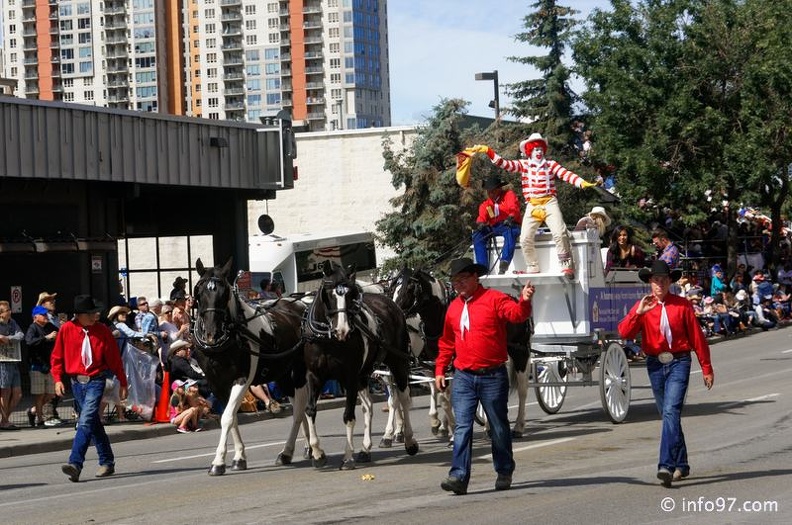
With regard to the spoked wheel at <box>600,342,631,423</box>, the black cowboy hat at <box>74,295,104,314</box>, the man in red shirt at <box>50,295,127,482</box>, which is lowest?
the spoked wheel at <box>600,342,631,423</box>

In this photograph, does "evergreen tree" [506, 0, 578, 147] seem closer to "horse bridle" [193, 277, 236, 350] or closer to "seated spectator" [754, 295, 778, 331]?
"seated spectator" [754, 295, 778, 331]

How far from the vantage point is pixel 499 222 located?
722 inches

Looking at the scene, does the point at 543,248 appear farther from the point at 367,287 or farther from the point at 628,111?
the point at 628,111

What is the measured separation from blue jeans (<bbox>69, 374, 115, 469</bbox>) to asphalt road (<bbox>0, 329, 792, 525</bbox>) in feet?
1.10

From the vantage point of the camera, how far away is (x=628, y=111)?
44.5 m

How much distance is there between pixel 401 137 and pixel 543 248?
118 ft

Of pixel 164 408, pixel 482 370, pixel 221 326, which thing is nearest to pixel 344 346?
pixel 221 326

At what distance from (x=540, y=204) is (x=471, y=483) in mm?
6208

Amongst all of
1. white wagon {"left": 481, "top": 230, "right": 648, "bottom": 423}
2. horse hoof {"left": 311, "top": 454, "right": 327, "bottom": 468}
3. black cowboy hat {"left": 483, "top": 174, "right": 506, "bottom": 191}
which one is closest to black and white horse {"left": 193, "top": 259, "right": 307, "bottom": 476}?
horse hoof {"left": 311, "top": 454, "right": 327, "bottom": 468}

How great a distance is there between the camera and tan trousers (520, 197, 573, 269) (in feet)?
57.7

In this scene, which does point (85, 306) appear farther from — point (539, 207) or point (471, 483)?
point (539, 207)

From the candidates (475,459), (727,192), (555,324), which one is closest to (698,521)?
(475,459)

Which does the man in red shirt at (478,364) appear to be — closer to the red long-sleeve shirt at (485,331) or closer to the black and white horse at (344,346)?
the red long-sleeve shirt at (485,331)

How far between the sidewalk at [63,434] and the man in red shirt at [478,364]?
8713 mm
